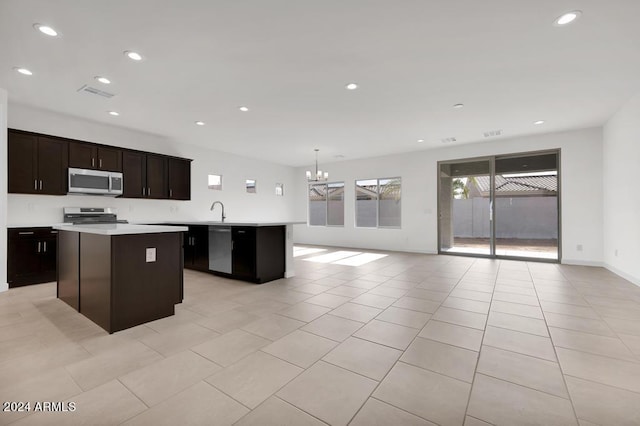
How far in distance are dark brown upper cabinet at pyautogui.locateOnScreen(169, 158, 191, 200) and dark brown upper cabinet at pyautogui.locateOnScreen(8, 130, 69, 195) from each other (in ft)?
5.95

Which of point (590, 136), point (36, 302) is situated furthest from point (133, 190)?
point (590, 136)

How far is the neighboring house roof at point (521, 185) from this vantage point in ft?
20.9

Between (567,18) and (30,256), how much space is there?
7.36 metres

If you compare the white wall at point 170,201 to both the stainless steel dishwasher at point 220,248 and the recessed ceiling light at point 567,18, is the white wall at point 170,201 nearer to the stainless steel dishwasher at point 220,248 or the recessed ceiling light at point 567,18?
the stainless steel dishwasher at point 220,248

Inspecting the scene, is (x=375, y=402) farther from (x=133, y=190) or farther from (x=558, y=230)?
(x=558, y=230)

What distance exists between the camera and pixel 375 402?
164 centimetres

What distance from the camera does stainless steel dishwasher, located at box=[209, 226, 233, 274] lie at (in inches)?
190

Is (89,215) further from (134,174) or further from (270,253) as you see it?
(270,253)

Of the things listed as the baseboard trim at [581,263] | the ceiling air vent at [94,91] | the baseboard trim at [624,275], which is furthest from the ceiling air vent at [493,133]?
the ceiling air vent at [94,91]

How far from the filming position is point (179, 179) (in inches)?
253

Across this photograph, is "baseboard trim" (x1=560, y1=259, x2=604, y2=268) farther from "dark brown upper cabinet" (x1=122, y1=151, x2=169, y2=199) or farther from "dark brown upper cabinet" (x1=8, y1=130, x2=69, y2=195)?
"dark brown upper cabinet" (x1=8, y1=130, x2=69, y2=195)

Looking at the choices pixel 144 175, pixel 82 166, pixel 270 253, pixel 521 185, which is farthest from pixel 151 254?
pixel 521 185

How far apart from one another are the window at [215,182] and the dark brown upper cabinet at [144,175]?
1.46m

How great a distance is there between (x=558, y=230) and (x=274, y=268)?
20.3 feet
